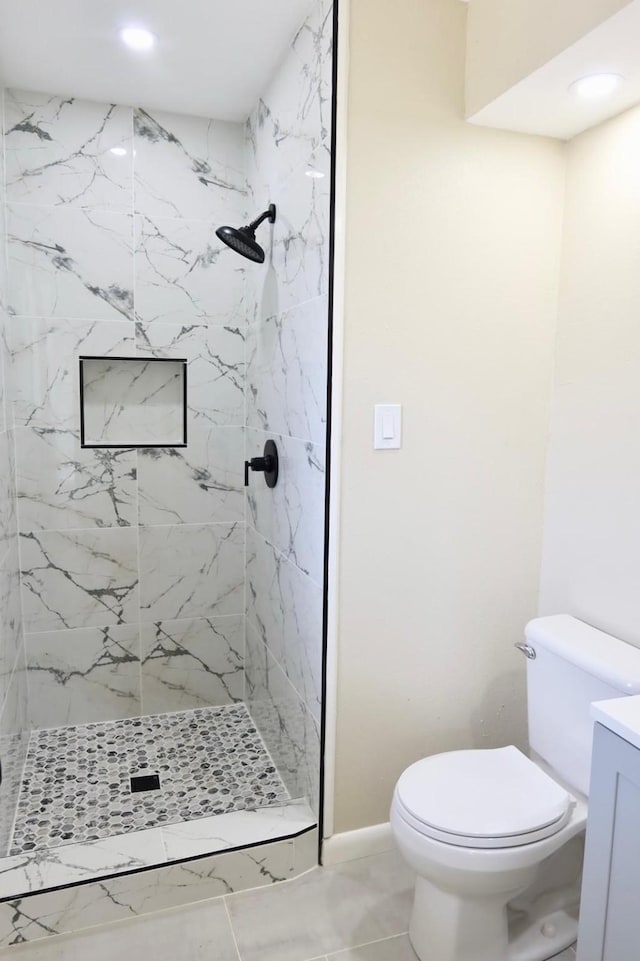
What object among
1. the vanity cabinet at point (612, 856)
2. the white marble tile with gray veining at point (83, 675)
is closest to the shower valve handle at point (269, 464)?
the white marble tile with gray veining at point (83, 675)

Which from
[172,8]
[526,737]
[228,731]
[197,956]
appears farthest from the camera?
[228,731]

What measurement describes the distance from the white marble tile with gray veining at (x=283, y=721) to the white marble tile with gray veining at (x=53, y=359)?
3.86 feet

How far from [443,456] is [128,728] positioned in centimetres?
177

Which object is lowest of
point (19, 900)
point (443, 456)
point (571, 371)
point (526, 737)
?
point (19, 900)

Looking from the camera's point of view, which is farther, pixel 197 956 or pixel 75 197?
pixel 75 197

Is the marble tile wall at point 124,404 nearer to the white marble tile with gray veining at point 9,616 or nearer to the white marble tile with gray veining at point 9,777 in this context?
the white marble tile with gray veining at point 9,616

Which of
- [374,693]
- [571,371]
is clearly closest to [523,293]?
[571,371]

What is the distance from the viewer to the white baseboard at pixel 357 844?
2000mm

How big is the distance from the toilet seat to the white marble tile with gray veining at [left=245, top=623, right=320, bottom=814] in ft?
1.35

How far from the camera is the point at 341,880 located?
1.95 m

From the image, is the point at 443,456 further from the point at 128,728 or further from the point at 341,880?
the point at 128,728

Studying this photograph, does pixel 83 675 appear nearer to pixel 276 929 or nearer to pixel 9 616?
pixel 9 616

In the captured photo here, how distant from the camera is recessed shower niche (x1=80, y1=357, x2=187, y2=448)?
106 inches

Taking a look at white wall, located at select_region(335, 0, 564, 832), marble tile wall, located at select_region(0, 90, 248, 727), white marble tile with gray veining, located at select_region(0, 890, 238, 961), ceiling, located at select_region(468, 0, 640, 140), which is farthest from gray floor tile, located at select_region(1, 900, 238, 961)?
ceiling, located at select_region(468, 0, 640, 140)
